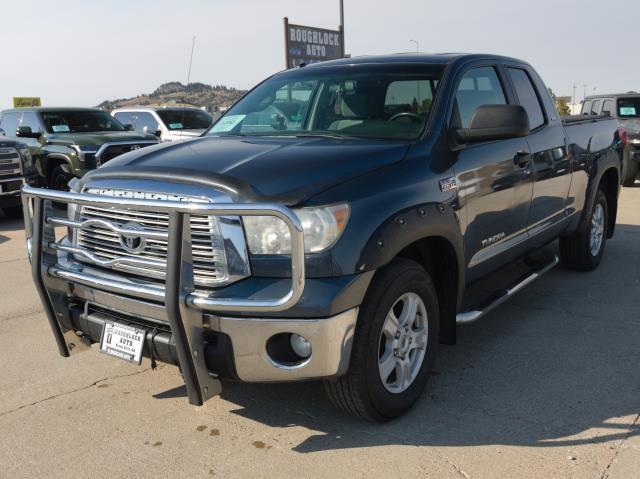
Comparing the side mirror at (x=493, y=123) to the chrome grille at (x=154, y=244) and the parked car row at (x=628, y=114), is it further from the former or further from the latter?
the parked car row at (x=628, y=114)

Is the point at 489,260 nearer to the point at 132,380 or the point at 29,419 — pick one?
the point at 132,380

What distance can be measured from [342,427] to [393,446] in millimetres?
308

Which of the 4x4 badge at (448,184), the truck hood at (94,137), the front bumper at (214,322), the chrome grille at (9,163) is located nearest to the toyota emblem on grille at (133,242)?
the front bumper at (214,322)

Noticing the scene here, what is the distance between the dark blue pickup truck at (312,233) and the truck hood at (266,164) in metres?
0.01

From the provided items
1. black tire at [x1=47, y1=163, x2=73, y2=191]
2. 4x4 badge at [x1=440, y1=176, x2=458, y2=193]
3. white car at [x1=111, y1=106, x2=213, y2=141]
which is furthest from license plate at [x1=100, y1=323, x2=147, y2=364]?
white car at [x1=111, y1=106, x2=213, y2=141]

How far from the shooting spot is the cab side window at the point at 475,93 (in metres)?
4.00

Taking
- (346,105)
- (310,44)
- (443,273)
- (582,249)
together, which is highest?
(310,44)

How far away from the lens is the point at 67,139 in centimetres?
1059

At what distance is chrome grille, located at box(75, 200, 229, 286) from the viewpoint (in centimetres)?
287

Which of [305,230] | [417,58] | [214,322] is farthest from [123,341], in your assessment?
[417,58]

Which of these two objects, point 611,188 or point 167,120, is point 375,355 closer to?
point 611,188

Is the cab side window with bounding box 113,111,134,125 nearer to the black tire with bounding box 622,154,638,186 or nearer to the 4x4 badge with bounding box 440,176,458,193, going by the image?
the black tire with bounding box 622,154,638,186

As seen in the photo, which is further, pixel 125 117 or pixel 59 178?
pixel 125 117

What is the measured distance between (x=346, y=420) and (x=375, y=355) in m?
0.52
